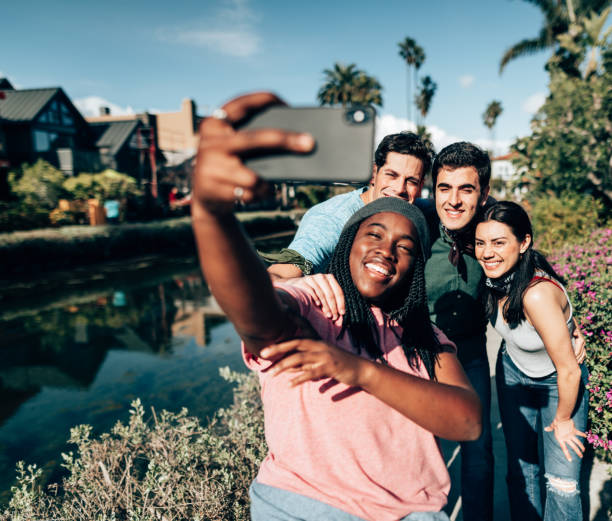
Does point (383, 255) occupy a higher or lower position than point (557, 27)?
lower

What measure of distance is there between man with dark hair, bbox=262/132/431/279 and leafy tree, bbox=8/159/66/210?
20.8 meters

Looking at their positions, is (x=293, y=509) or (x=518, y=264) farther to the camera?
(x=518, y=264)

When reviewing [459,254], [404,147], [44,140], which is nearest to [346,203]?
[404,147]

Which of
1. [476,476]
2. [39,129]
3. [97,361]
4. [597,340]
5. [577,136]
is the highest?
[39,129]

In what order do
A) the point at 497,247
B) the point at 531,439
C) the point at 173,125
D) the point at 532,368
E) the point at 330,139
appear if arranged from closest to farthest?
the point at 330,139, the point at 497,247, the point at 532,368, the point at 531,439, the point at 173,125

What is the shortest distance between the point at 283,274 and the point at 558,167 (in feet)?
33.8

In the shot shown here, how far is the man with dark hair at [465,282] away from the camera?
8.18 feet

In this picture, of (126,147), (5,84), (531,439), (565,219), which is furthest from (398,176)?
(5,84)

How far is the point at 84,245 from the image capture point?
16.7m

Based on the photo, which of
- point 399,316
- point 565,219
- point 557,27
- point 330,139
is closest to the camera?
point 330,139

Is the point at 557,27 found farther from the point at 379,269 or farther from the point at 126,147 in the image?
the point at 126,147

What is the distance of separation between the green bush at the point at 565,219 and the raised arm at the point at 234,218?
8.58 metres

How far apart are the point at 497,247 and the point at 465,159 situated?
57 cm

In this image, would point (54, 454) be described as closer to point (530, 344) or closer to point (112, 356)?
point (112, 356)
